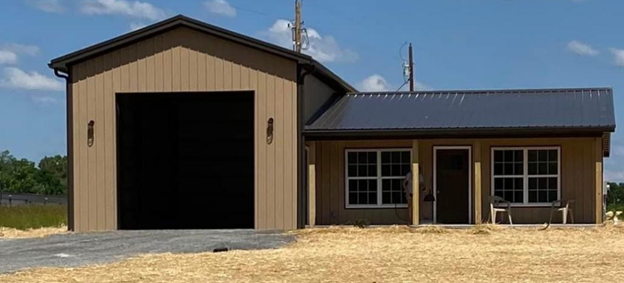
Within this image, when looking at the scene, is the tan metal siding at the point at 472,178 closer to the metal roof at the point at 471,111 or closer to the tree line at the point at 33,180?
the metal roof at the point at 471,111

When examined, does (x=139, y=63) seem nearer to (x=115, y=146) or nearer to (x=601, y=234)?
(x=115, y=146)

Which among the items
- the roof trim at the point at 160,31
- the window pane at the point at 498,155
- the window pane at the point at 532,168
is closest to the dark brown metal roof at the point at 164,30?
the roof trim at the point at 160,31

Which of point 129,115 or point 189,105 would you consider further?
point 189,105

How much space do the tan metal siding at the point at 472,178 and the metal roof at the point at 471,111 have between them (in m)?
0.56

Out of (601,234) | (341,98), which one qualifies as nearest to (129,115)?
(341,98)

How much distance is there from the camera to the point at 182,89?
881 inches

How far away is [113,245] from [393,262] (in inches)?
236

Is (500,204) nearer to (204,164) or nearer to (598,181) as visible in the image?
(598,181)

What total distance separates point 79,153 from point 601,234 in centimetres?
1147

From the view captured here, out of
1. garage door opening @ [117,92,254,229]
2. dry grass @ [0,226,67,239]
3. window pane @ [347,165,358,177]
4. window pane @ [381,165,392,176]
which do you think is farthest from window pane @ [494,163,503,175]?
dry grass @ [0,226,67,239]

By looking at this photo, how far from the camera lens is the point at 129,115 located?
23.7 metres

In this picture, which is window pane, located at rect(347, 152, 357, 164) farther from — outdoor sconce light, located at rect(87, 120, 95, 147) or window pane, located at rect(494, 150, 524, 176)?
outdoor sconce light, located at rect(87, 120, 95, 147)

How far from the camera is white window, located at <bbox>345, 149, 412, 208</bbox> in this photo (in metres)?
23.6

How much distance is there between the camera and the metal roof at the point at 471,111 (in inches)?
878
